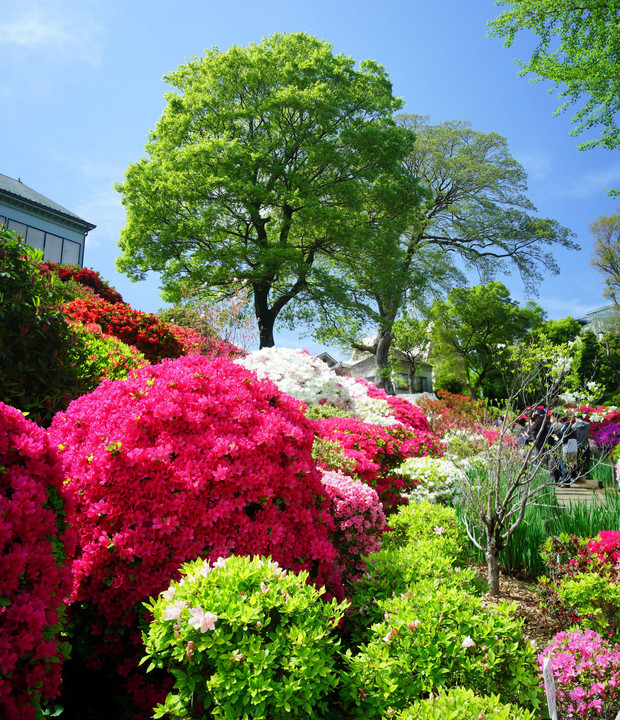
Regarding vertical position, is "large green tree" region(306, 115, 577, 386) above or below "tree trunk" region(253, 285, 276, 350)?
above

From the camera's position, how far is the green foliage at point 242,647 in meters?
1.91

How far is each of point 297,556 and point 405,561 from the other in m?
0.81

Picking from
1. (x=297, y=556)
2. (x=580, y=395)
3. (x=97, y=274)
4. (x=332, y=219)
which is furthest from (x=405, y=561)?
(x=332, y=219)

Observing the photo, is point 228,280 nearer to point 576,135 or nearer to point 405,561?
point 576,135

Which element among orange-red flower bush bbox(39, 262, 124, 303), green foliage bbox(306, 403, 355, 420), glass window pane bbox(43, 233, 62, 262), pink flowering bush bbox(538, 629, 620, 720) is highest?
glass window pane bbox(43, 233, 62, 262)

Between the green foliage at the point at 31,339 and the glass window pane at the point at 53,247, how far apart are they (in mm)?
30035

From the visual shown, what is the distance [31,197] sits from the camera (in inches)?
1204

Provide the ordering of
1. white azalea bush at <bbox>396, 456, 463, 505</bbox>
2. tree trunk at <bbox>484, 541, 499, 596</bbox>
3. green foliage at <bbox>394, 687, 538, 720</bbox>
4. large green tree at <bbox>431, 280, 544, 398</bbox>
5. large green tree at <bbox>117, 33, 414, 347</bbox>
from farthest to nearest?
large green tree at <bbox>431, 280, 544, 398</bbox> < large green tree at <bbox>117, 33, 414, 347</bbox> < white azalea bush at <bbox>396, 456, 463, 505</bbox> < tree trunk at <bbox>484, 541, 499, 596</bbox> < green foliage at <bbox>394, 687, 538, 720</bbox>

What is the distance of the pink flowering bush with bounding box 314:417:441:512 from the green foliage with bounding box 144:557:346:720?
9.89 feet

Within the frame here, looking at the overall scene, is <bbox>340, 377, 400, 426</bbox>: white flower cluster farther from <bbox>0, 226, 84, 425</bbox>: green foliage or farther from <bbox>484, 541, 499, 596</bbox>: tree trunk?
<bbox>0, 226, 84, 425</bbox>: green foliage

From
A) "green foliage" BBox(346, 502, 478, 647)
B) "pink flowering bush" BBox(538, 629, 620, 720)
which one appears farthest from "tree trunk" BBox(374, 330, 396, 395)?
"pink flowering bush" BBox(538, 629, 620, 720)

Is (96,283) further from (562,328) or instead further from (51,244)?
(562,328)

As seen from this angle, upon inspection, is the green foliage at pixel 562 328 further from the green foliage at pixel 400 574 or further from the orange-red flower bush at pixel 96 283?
the green foliage at pixel 400 574

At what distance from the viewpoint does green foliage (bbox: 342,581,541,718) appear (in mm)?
2256
